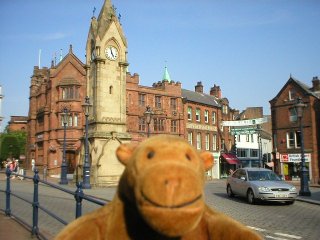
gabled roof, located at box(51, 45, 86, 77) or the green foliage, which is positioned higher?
gabled roof, located at box(51, 45, 86, 77)

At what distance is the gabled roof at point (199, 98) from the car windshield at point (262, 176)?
29722 mm

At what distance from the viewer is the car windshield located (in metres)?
16.5

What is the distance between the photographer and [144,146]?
2.32 meters

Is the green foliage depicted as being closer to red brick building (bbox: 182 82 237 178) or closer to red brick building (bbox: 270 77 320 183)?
red brick building (bbox: 182 82 237 178)

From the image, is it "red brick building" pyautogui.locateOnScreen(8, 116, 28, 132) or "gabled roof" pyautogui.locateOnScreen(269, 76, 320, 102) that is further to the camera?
"red brick building" pyautogui.locateOnScreen(8, 116, 28, 132)

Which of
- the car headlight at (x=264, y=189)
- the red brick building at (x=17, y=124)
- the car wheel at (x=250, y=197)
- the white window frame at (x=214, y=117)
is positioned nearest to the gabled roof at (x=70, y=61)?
the white window frame at (x=214, y=117)

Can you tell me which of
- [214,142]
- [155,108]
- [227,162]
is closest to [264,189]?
[155,108]

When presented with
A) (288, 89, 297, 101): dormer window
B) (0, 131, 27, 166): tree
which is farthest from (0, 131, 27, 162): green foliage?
(288, 89, 297, 101): dormer window

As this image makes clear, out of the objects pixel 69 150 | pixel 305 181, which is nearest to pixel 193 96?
pixel 69 150

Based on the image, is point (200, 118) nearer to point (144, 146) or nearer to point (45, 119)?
point (45, 119)

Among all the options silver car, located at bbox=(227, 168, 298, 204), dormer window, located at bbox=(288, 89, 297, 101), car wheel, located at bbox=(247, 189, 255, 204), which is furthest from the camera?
dormer window, located at bbox=(288, 89, 297, 101)

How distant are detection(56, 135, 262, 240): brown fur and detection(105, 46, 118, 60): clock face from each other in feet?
77.2

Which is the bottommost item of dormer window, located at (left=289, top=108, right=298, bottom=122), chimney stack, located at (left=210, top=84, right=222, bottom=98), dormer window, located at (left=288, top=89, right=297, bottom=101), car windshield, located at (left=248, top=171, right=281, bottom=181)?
car windshield, located at (left=248, top=171, right=281, bottom=181)

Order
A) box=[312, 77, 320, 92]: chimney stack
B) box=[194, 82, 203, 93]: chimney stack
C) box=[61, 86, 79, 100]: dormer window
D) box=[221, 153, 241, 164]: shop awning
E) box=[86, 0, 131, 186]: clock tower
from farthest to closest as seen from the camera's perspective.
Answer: box=[194, 82, 203, 93]: chimney stack → box=[221, 153, 241, 164]: shop awning → box=[312, 77, 320, 92]: chimney stack → box=[61, 86, 79, 100]: dormer window → box=[86, 0, 131, 186]: clock tower
